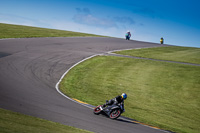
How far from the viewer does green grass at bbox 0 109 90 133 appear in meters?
7.36

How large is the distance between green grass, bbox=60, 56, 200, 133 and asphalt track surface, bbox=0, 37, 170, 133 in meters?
1.51

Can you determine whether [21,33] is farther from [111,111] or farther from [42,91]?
[111,111]

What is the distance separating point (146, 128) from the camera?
11812 mm

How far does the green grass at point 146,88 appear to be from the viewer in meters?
14.4

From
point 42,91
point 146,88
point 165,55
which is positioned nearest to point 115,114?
point 42,91

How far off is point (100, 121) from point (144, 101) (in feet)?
21.4

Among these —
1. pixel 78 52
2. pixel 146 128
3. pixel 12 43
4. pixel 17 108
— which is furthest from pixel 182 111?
pixel 12 43

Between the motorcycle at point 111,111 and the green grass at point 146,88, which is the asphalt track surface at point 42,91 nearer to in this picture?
the motorcycle at point 111,111

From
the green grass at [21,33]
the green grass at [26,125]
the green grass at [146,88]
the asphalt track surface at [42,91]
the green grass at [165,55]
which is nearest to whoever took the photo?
the green grass at [26,125]

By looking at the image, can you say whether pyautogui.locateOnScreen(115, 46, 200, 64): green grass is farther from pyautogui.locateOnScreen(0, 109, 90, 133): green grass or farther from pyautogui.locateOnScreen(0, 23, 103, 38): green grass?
pyautogui.locateOnScreen(0, 109, 90, 133): green grass

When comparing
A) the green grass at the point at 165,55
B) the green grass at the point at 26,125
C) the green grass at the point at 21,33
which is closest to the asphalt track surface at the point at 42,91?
the green grass at the point at 26,125

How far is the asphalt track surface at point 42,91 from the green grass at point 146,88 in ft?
4.96

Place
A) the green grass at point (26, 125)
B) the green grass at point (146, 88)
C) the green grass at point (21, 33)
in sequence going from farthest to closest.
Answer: the green grass at point (21, 33)
the green grass at point (146, 88)
the green grass at point (26, 125)

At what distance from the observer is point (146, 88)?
19.0 m
